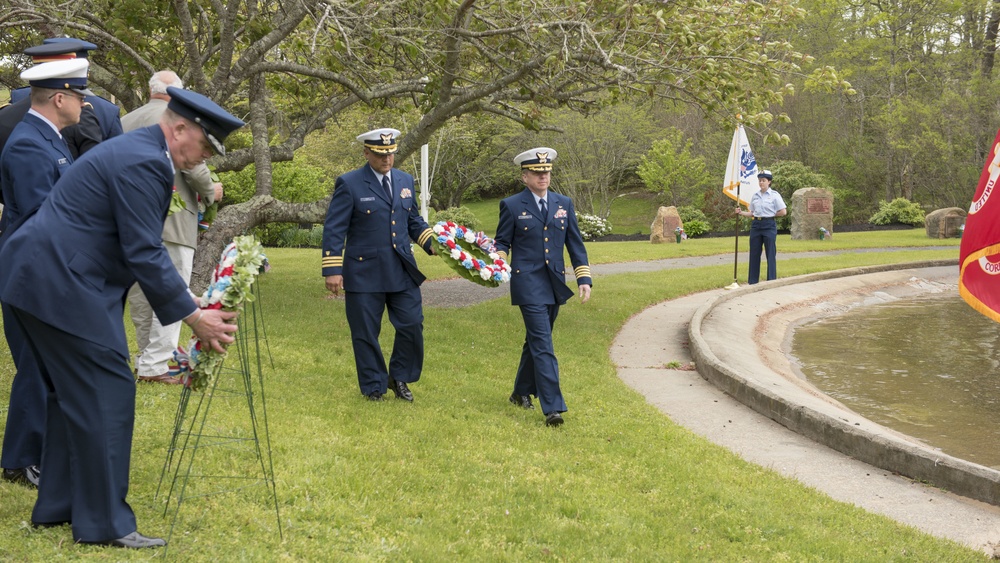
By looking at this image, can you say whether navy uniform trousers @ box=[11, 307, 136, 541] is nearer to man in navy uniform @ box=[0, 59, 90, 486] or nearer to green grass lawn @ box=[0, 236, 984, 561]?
green grass lawn @ box=[0, 236, 984, 561]

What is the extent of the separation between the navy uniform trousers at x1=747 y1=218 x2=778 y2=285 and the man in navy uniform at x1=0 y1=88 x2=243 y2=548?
1517 centimetres

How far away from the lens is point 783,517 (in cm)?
576

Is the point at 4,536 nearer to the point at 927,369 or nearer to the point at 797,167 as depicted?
the point at 927,369

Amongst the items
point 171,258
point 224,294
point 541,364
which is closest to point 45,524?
point 224,294

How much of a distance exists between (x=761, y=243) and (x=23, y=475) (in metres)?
15.6

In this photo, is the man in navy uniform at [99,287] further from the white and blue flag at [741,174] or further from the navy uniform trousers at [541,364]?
the white and blue flag at [741,174]

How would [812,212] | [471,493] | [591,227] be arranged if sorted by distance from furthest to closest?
[591,227]
[812,212]
[471,493]

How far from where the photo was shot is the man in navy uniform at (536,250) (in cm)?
803

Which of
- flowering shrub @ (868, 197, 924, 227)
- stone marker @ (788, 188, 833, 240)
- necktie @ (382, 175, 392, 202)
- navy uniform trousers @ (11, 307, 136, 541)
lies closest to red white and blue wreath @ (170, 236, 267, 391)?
navy uniform trousers @ (11, 307, 136, 541)

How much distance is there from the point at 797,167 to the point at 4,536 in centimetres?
3874

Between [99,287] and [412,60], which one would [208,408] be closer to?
[99,287]

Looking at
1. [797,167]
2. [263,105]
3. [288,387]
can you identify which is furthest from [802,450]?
[797,167]

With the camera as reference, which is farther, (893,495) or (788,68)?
(788,68)

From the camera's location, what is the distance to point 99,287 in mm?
4281
